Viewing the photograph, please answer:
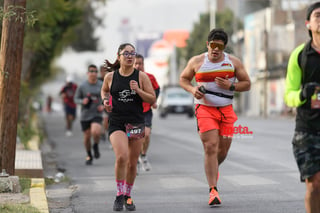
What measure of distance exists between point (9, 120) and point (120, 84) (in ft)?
7.37

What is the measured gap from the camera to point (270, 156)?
17859mm

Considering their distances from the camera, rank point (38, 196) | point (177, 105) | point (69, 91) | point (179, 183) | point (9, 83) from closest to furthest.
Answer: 1. point (38, 196)
2. point (9, 83)
3. point (179, 183)
4. point (69, 91)
5. point (177, 105)

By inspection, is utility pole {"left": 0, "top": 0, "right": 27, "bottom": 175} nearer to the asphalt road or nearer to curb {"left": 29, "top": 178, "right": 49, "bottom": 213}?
curb {"left": 29, "top": 178, "right": 49, "bottom": 213}

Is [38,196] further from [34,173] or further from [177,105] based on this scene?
[177,105]

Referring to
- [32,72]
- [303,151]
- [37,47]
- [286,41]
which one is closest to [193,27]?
[286,41]

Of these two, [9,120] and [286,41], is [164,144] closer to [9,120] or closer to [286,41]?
[9,120]

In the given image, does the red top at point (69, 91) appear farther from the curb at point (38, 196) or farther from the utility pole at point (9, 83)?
the utility pole at point (9, 83)

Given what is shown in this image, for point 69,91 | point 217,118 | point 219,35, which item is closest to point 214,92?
point 217,118

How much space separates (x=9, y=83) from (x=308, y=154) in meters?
5.72

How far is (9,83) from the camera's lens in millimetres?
11438

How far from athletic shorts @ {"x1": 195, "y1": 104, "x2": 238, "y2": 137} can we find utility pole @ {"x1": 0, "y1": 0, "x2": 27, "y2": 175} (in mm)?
2626

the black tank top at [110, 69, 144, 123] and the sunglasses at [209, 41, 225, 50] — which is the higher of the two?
the sunglasses at [209, 41, 225, 50]

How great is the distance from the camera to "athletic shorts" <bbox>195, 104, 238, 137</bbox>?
397 inches

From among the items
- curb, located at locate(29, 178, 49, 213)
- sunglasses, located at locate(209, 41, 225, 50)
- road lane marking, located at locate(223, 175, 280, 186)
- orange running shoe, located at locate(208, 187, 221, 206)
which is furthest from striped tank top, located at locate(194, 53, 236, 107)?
road lane marking, located at locate(223, 175, 280, 186)
